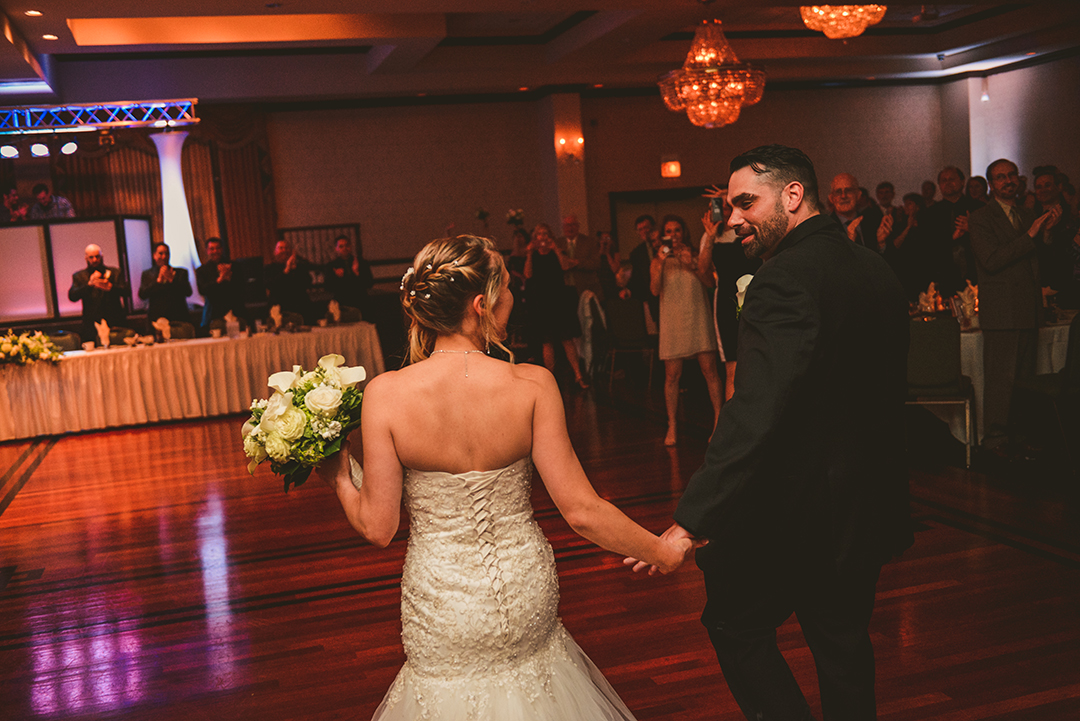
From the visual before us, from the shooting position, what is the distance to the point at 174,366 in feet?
28.5

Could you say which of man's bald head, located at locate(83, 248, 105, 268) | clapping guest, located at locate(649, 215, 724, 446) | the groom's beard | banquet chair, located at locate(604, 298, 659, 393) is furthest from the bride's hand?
man's bald head, located at locate(83, 248, 105, 268)

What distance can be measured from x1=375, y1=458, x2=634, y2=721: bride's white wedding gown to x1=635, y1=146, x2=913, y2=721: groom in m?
0.29

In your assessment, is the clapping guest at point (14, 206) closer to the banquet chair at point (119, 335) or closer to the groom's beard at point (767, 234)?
the banquet chair at point (119, 335)

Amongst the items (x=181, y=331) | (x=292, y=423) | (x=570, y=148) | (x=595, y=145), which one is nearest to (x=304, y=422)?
(x=292, y=423)

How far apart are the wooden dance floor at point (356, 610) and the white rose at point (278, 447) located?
131 centimetres

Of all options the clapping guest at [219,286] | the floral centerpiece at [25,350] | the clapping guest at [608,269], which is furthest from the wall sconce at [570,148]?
the floral centerpiece at [25,350]

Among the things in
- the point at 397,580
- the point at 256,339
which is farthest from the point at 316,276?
the point at 397,580

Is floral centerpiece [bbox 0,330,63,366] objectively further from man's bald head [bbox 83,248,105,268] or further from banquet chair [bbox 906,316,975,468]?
banquet chair [bbox 906,316,975,468]

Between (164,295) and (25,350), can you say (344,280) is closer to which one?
(164,295)

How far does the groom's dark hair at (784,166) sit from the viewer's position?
1.96m

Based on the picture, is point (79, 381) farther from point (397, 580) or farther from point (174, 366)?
point (397, 580)

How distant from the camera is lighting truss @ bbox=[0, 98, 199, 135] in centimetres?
1059

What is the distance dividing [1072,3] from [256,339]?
428 inches

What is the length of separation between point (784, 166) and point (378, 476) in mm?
1057
